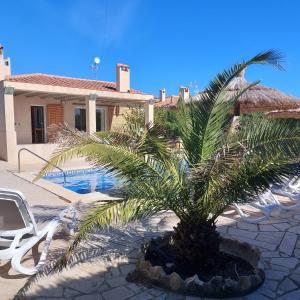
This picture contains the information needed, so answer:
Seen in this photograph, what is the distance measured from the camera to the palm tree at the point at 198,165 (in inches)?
174

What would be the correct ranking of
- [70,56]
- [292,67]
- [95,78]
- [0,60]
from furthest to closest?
[95,78] < [70,56] < [0,60] < [292,67]

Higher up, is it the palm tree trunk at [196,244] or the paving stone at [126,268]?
the palm tree trunk at [196,244]

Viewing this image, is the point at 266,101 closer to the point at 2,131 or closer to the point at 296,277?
the point at 296,277

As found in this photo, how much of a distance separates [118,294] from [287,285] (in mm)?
2535

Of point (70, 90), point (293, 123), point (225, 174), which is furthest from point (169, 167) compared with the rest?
point (70, 90)

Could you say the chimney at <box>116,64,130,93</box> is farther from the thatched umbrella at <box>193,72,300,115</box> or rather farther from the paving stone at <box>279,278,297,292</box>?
the paving stone at <box>279,278,297,292</box>

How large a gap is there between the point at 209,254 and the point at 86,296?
200 centimetres

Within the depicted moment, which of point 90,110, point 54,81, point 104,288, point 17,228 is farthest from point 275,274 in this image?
point 54,81

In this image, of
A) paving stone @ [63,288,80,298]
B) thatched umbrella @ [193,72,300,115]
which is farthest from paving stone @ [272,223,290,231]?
thatched umbrella @ [193,72,300,115]

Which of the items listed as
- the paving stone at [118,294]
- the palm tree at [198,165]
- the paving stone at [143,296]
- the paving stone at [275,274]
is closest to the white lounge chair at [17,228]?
the palm tree at [198,165]

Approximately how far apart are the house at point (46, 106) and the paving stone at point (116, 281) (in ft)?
39.7

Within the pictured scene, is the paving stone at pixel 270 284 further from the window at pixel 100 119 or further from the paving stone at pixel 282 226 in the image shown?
the window at pixel 100 119

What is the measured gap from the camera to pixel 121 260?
566cm

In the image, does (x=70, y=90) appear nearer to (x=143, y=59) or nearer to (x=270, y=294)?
(x=143, y=59)
